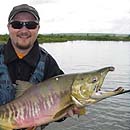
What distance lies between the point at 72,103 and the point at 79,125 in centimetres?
832

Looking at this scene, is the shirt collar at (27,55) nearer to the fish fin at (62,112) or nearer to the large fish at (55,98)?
the large fish at (55,98)

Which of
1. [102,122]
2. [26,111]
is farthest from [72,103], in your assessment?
[102,122]

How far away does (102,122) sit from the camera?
39.9 feet

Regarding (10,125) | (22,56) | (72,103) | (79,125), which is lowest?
(79,125)

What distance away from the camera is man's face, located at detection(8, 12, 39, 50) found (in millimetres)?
4465

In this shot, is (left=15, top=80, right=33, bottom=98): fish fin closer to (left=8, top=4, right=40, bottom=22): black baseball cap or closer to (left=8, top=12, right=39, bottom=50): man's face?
(left=8, top=12, right=39, bottom=50): man's face

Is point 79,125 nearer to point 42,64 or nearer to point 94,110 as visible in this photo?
point 94,110

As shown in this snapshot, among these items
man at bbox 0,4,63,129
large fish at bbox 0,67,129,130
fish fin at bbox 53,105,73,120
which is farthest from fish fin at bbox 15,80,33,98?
man at bbox 0,4,63,129

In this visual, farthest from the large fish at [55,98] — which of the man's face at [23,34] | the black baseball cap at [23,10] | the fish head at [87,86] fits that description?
the black baseball cap at [23,10]

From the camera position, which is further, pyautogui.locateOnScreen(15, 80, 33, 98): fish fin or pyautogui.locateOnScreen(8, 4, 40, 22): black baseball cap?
pyautogui.locateOnScreen(8, 4, 40, 22): black baseball cap

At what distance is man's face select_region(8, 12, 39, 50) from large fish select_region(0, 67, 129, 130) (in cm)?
78

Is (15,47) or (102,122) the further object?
(102,122)

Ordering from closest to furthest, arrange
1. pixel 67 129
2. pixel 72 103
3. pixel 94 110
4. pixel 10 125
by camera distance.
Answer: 1. pixel 72 103
2. pixel 10 125
3. pixel 67 129
4. pixel 94 110

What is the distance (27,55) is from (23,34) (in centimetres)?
33
